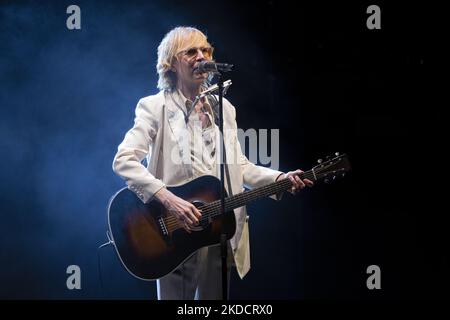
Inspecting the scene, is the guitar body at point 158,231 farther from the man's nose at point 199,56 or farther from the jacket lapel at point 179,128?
the man's nose at point 199,56

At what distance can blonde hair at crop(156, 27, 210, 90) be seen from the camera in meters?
3.12

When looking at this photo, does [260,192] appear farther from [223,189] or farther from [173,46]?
[173,46]

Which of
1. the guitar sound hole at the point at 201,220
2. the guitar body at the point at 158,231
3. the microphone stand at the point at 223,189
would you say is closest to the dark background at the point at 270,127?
the guitar body at the point at 158,231

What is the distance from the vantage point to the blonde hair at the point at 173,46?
123 inches

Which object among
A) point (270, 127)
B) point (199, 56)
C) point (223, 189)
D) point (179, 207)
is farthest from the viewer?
point (270, 127)

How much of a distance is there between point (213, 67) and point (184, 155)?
496mm

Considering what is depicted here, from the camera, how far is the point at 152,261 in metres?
2.88

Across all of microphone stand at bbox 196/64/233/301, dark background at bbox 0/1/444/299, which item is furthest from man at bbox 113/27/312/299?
dark background at bbox 0/1/444/299

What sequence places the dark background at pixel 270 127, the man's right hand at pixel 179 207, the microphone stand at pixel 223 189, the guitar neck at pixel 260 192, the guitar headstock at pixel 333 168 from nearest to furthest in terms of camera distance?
the microphone stand at pixel 223 189 → the man's right hand at pixel 179 207 → the guitar neck at pixel 260 192 → the guitar headstock at pixel 333 168 → the dark background at pixel 270 127

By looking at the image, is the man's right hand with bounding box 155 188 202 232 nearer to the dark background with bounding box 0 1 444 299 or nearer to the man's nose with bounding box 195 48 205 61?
the man's nose with bounding box 195 48 205 61

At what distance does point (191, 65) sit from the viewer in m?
3.09

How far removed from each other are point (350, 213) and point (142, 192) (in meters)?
1.84

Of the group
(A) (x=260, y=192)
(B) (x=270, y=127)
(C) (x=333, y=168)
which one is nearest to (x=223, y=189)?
(A) (x=260, y=192)
